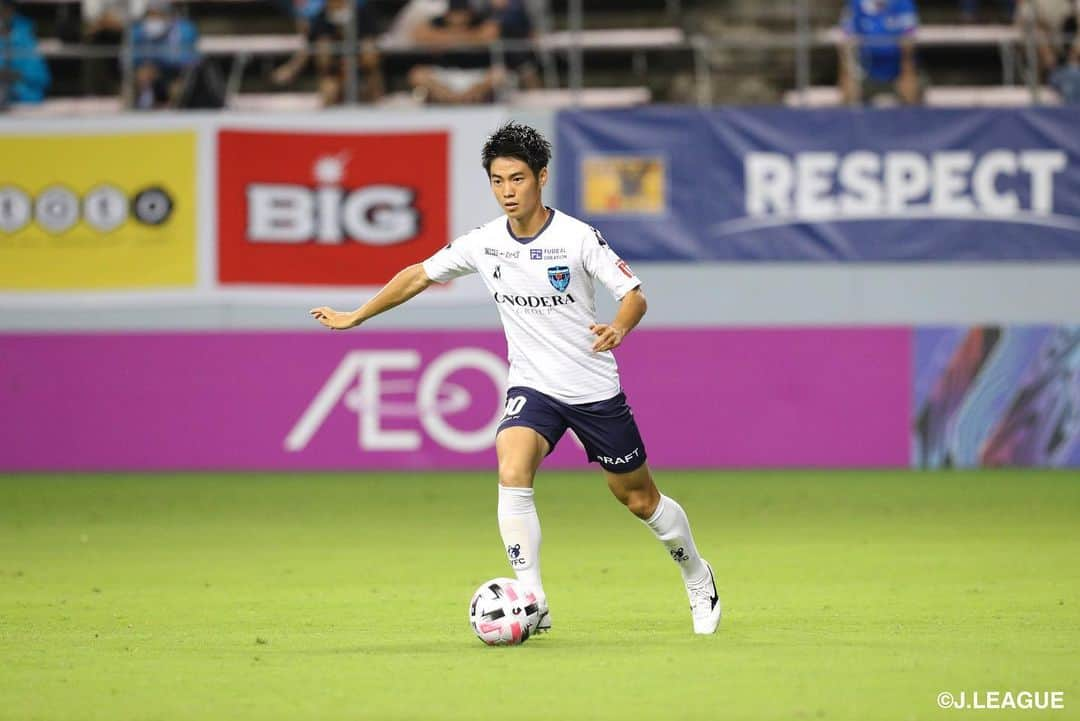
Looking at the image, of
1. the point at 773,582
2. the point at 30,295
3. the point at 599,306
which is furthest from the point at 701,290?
the point at 773,582

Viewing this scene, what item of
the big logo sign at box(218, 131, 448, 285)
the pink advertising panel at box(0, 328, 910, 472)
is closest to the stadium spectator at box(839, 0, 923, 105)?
the pink advertising panel at box(0, 328, 910, 472)

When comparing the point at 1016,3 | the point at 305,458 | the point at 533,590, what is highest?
the point at 1016,3

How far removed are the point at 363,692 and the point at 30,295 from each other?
1375 cm

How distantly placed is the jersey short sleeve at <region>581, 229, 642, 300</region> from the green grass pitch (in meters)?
1.46

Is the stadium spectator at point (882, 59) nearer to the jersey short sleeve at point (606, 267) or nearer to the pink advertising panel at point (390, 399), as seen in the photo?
the pink advertising panel at point (390, 399)

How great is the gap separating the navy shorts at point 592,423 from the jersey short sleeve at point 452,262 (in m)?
0.63

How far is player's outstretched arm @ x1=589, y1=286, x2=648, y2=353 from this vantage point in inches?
296

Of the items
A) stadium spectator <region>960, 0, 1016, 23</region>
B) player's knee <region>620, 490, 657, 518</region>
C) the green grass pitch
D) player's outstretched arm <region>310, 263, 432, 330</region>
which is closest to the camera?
the green grass pitch

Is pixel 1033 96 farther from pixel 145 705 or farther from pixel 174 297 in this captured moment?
pixel 145 705

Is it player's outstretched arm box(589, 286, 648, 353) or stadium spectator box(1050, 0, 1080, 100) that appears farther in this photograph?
stadium spectator box(1050, 0, 1080, 100)

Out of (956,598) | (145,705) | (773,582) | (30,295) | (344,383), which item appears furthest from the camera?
(30,295)

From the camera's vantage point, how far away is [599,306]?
1870cm

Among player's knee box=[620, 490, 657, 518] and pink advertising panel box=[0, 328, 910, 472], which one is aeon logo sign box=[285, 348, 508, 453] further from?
player's knee box=[620, 490, 657, 518]

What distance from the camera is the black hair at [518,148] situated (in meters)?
7.88
